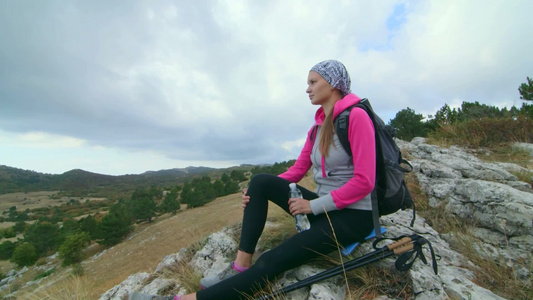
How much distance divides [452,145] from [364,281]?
7122 millimetres

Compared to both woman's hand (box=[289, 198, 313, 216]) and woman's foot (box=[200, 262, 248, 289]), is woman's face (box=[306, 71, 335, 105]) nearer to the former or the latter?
woman's hand (box=[289, 198, 313, 216])

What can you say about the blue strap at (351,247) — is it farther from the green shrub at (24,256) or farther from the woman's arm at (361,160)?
the green shrub at (24,256)

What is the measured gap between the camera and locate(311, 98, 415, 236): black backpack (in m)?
1.95

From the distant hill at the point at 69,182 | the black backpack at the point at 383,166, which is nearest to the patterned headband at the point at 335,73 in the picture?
the black backpack at the point at 383,166

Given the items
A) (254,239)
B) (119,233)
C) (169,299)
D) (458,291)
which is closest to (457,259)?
(458,291)

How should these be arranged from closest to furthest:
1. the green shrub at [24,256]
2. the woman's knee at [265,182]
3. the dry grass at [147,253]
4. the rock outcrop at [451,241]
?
1. the rock outcrop at [451,241]
2. the woman's knee at [265,182]
3. the dry grass at [147,253]
4. the green shrub at [24,256]

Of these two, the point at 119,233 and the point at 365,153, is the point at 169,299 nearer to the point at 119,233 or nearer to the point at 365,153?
the point at 365,153

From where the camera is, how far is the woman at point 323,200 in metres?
1.85

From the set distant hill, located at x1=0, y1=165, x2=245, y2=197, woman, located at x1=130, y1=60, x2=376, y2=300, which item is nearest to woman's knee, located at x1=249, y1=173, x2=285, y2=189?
woman, located at x1=130, y1=60, x2=376, y2=300

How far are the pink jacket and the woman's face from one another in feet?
0.71

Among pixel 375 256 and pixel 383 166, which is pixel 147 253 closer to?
pixel 375 256

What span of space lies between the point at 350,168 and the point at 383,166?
258 mm

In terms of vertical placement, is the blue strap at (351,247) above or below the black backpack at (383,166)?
below

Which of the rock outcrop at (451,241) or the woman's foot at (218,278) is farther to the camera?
the woman's foot at (218,278)
